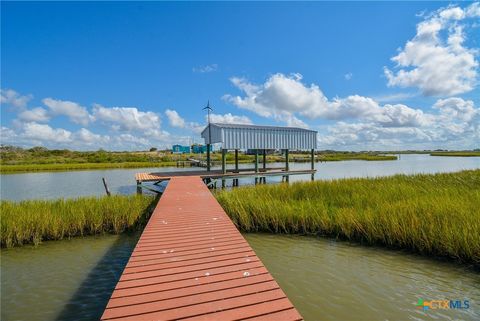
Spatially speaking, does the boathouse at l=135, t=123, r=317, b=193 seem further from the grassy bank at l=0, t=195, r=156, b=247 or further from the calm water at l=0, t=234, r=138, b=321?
the calm water at l=0, t=234, r=138, b=321

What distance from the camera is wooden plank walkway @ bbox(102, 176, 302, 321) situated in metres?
2.91

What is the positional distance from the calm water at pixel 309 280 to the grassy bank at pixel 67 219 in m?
0.51

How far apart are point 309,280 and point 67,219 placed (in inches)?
301

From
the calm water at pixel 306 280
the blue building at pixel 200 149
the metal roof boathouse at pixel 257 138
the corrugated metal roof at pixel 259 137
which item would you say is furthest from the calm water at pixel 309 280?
the blue building at pixel 200 149

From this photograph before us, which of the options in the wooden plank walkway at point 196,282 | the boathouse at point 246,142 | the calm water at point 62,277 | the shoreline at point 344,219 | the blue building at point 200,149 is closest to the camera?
the wooden plank walkway at point 196,282

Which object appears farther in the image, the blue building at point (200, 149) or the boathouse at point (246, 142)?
the blue building at point (200, 149)

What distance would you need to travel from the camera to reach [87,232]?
28.9 feet

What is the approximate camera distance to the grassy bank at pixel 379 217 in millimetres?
6145

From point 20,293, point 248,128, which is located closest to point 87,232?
point 20,293

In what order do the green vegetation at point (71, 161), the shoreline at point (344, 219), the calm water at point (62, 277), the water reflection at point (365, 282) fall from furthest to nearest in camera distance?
Result: the green vegetation at point (71, 161) < the shoreline at point (344, 219) < the calm water at point (62, 277) < the water reflection at point (365, 282)

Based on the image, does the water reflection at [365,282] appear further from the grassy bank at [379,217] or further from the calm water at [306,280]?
the grassy bank at [379,217]

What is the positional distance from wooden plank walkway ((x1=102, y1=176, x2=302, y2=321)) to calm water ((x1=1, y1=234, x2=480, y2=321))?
1.24 m

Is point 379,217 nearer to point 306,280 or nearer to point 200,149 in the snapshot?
point 306,280

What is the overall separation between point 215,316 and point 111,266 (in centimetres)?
462
